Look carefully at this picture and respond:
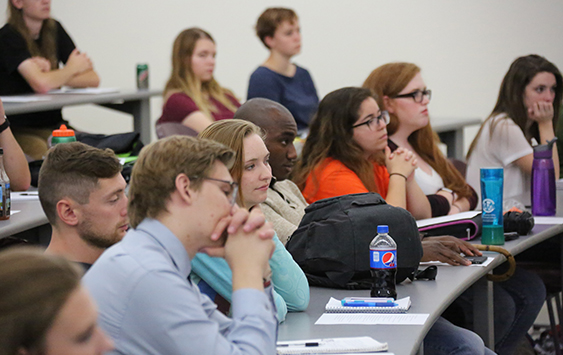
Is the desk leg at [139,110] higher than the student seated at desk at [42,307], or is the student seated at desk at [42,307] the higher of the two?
the student seated at desk at [42,307]

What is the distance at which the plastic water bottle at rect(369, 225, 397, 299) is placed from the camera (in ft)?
5.86

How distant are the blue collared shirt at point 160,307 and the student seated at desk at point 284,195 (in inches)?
38.2

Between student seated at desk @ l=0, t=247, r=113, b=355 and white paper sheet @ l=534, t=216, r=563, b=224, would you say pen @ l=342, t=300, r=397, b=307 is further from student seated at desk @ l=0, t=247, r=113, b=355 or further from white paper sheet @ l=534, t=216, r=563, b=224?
white paper sheet @ l=534, t=216, r=563, b=224

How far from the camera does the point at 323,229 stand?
1893mm

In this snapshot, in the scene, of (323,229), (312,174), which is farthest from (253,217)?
(312,174)

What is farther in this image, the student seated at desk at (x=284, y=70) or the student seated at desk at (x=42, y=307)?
the student seated at desk at (x=284, y=70)

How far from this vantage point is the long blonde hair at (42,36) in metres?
3.84

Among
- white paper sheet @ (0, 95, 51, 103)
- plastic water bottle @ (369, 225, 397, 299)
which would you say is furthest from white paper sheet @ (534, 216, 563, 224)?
white paper sheet @ (0, 95, 51, 103)

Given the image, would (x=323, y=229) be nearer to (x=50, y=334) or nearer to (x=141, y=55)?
(x=50, y=334)

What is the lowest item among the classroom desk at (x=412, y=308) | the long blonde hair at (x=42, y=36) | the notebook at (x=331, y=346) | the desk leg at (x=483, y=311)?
the desk leg at (x=483, y=311)

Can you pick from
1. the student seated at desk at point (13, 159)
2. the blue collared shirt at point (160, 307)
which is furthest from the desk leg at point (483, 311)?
the student seated at desk at point (13, 159)

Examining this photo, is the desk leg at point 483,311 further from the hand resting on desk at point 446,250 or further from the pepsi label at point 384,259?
the pepsi label at point 384,259

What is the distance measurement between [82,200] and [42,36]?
2.64m

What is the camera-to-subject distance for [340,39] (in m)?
6.33
